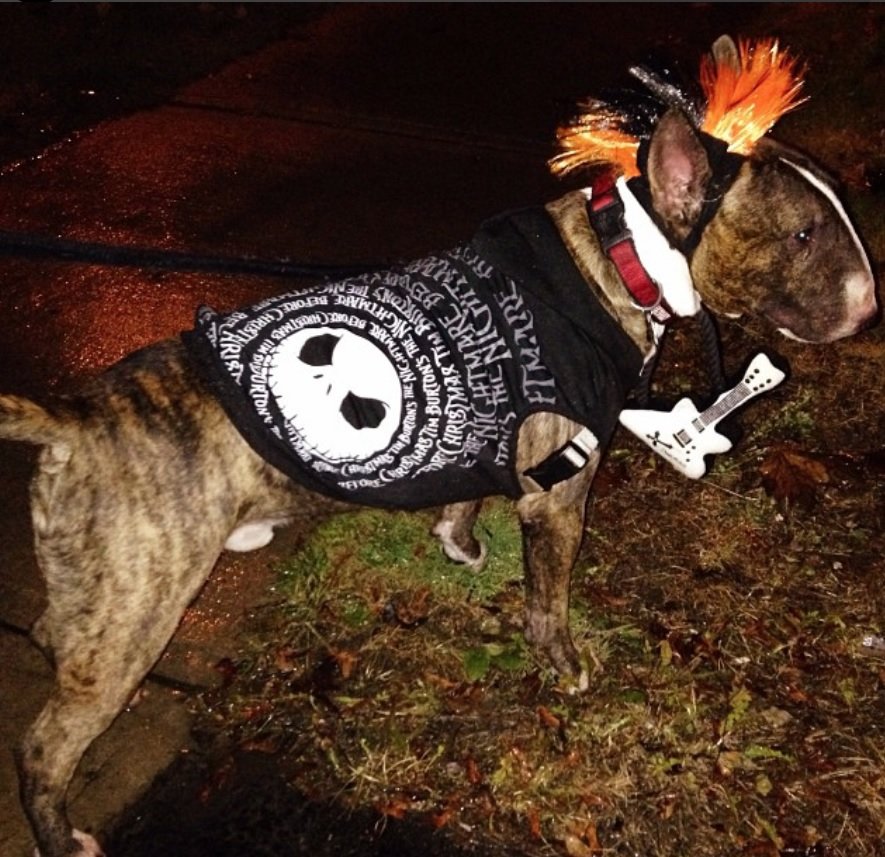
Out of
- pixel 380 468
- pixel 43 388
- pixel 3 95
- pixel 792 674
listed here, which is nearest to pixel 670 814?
pixel 792 674

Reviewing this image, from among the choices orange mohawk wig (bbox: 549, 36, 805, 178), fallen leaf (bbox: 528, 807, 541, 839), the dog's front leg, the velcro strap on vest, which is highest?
orange mohawk wig (bbox: 549, 36, 805, 178)

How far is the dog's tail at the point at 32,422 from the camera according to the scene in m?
2.26

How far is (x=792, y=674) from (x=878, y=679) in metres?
0.33

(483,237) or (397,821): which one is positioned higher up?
(483,237)

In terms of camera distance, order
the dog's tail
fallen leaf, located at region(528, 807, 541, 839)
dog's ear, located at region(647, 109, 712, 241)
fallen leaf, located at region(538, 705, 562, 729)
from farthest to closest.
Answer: fallen leaf, located at region(538, 705, 562, 729), fallen leaf, located at region(528, 807, 541, 839), dog's ear, located at region(647, 109, 712, 241), the dog's tail

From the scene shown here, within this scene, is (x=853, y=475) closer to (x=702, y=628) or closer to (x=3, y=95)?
(x=702, y=628)

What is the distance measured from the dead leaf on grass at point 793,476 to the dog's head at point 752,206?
1447mm

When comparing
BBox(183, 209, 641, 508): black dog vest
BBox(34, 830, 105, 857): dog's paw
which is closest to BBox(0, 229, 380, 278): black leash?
BBox(183, 209, 641, 508): black dog vest

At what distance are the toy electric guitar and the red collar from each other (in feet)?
1.38

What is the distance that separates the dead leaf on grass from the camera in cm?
407

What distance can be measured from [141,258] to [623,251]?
1.57 metres

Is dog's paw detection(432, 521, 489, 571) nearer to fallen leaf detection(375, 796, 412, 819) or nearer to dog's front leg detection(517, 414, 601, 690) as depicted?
dog's front leg detection(517, 414, 601, 690)

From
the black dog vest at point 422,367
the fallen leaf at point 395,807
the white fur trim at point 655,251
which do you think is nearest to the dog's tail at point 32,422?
the black dog vest at point 422,367

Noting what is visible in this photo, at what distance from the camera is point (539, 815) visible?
2.97 metres
